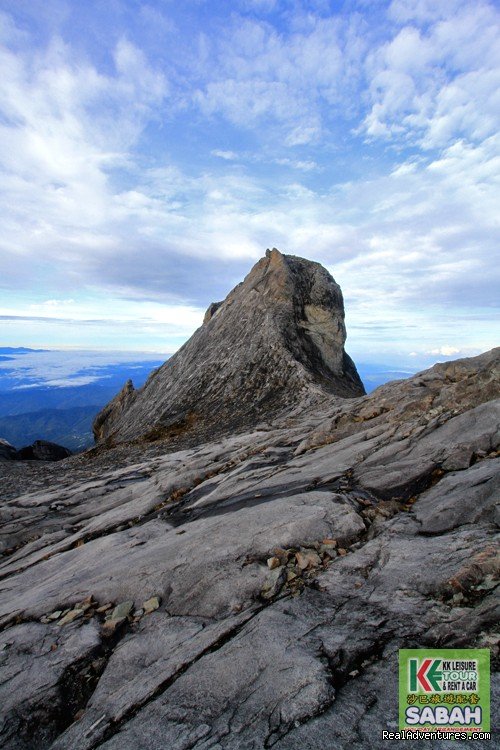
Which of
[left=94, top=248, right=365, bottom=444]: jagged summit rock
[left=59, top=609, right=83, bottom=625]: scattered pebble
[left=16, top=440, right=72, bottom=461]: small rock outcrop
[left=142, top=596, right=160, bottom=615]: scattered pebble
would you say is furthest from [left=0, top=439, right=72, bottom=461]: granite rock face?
[left=142, top=596, right=160, bottom=615]: scattered pebble

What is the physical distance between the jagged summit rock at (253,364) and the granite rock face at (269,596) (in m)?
15.6

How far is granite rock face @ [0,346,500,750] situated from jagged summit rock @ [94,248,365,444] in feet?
51.3

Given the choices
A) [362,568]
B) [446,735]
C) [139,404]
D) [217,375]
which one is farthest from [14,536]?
[139,404]

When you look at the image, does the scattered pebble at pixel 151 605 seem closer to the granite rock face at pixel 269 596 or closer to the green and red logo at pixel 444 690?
the granite rock face at pixel 269 596

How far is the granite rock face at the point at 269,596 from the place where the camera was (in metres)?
5.21

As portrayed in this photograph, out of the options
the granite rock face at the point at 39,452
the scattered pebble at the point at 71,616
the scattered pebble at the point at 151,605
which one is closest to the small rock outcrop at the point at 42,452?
the granite rock face at the point at 39,452

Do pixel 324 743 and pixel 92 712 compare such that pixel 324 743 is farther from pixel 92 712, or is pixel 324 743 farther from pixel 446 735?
pixel 92 712

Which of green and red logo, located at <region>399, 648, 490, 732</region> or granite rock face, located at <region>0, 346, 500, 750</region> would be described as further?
granite rock face, located at <region>0, 346, 500, 750</region>

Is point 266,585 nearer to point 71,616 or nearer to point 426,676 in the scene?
point 426,676

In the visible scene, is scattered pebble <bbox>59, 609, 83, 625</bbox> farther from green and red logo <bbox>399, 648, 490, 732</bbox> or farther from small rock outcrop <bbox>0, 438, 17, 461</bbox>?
small rock outcrop <bbox>0, 438, 17, 461</bbox>

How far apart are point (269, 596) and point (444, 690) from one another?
11.2 ft

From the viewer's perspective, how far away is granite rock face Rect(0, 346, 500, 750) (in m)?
5.21

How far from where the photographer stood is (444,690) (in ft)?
15.6

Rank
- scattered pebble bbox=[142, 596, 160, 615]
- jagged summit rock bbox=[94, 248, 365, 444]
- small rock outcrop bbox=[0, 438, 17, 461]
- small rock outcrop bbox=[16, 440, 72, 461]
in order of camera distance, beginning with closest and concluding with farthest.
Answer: scattered pebble bbox=[142, 596, 160, 615], jagged summit rock bbox=[94, 248, 365, 444], small rock outcrop bbox=[0, 438, 17, 461], small rock outcrop bbox=[16, 440, 72, 461]
